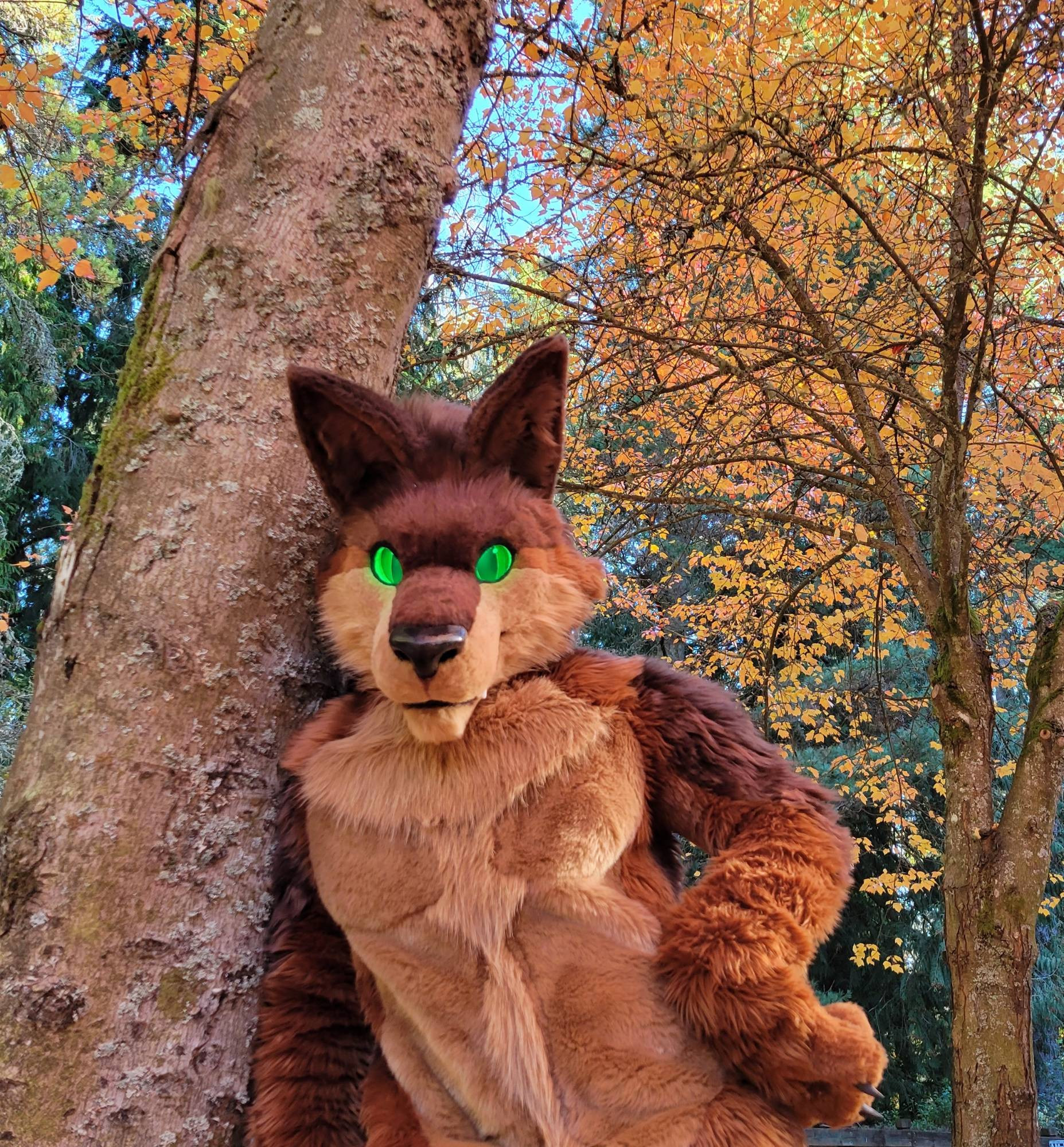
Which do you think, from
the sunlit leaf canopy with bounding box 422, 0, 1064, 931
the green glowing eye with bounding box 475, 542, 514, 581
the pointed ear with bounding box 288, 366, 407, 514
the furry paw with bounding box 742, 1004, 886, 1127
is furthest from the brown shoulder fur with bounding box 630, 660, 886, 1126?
the sunlit leaf canopy with bounding box 422, 0, 1064, 931

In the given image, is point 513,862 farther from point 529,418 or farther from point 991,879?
point 991,879

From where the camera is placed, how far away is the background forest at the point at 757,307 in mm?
3666

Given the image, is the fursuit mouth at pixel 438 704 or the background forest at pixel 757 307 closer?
the fursuit mouth at pixel 438 704

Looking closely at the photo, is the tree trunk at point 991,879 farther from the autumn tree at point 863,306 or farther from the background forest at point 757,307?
the background forest at point 757,307

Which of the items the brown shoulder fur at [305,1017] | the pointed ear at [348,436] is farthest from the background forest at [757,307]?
the brown shoulder fur at [305,1017]

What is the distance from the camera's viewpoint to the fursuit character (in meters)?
1.06

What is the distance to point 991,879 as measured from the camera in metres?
4.06

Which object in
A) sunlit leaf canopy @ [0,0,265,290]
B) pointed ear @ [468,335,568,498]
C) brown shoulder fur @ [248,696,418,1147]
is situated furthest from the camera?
sunlit leaf canopy @ [0,0,265,290]

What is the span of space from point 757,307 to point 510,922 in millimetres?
5273

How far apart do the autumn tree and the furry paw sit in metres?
2.87

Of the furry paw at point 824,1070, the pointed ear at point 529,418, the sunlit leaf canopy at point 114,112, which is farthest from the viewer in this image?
the sunlit leaf canopy at point 114,112

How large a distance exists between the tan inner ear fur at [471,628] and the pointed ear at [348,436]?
10 cm

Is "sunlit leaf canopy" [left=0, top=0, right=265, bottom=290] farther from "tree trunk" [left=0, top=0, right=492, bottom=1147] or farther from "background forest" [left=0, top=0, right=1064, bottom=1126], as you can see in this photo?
"tree trunk" [left=0, top=0, right=492, bottom=1147]

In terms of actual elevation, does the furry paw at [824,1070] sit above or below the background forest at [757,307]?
below
